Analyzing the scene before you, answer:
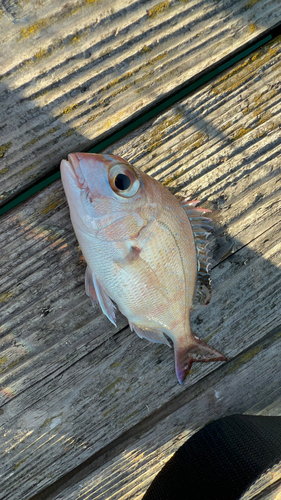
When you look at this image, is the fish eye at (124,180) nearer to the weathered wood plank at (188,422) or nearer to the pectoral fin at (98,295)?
the pectoral fin at (98,295)

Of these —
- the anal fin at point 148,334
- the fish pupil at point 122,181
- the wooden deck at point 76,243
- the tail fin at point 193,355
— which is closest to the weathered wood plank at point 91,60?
the wooden deck at point 76,243

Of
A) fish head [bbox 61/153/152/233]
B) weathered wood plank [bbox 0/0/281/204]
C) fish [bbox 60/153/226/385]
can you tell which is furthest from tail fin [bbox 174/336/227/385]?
weathered wood plank [bbox 0/0/281/204]

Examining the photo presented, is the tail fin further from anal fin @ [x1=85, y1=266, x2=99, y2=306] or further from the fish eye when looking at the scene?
the fish eye

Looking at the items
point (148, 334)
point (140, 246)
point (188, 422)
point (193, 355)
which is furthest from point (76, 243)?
point (188, 422)

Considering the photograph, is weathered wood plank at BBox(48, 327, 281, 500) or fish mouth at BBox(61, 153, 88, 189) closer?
fish mouth at BBox(61, 153, 88, 189)

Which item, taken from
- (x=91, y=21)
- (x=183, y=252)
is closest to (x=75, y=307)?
(x=183, y=252)

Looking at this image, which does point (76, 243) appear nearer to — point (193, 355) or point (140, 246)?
point (140, 246)
